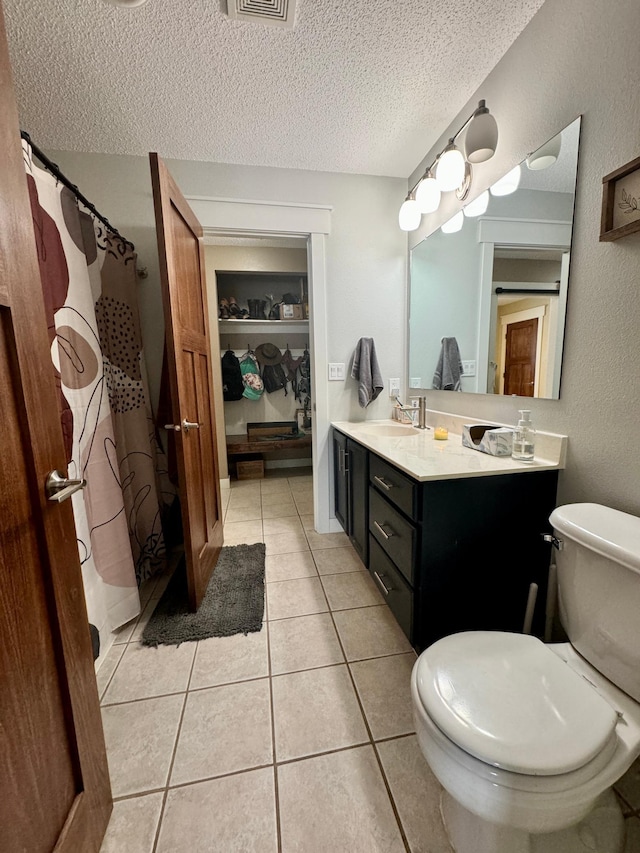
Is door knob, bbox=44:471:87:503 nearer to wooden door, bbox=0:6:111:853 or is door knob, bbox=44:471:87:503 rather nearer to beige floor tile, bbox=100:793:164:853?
wooden door, bbox=0:6:111:853

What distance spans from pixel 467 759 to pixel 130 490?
71.4 inches

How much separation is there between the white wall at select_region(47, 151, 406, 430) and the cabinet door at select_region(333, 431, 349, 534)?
0.82 ft

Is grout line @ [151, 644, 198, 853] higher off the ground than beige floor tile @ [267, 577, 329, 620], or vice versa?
beige floor tile @ [267, 577, 329, 620]

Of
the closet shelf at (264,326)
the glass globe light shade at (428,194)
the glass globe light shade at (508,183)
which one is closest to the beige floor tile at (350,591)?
the glass globe light shade at (508,183)

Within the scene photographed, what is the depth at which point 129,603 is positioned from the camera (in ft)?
5.12

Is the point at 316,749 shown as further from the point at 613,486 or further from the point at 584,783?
the point at 613,486

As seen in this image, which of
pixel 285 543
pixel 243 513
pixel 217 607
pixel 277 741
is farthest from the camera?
pixel 243 513

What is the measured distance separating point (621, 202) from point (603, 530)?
93 cm

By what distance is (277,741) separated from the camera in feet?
3.46

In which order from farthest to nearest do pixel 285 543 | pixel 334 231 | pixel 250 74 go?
pixel 285 543
pixel 334 231
pixel 250 74

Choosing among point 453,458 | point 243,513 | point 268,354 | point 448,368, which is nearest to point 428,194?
point 448,368

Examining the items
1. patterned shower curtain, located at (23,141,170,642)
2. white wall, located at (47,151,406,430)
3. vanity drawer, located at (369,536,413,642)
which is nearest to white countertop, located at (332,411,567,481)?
vanity drawer, located at (369,536,413,642)

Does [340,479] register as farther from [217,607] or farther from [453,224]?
[453,224]

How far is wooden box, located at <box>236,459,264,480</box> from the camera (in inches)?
143
